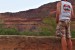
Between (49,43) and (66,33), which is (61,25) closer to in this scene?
(66,33)

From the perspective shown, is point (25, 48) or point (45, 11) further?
point (45, 11)

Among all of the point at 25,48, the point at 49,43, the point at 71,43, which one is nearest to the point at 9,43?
the point at 25,48

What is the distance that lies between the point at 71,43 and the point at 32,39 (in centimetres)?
120

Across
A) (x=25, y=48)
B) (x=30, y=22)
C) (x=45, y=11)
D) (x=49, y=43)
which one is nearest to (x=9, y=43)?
(x=25, y=48)

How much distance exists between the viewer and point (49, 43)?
30.6 feet

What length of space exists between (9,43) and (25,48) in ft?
1.59

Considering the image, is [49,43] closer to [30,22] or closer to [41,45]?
[41,45]

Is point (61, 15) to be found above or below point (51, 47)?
above

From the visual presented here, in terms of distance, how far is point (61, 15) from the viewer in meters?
8.66

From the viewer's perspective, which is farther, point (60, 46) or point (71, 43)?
point (60, 46)

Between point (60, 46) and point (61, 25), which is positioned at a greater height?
point (61, 25)

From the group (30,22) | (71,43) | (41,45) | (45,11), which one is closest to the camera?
(71,43)

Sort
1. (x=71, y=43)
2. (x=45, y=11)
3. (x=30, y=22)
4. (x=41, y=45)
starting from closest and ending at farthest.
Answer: (x=71, y=43)
(x=41, y=45)
(x=30, y=22)
(x=45, y=11)

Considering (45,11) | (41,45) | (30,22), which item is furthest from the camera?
(45,11)
